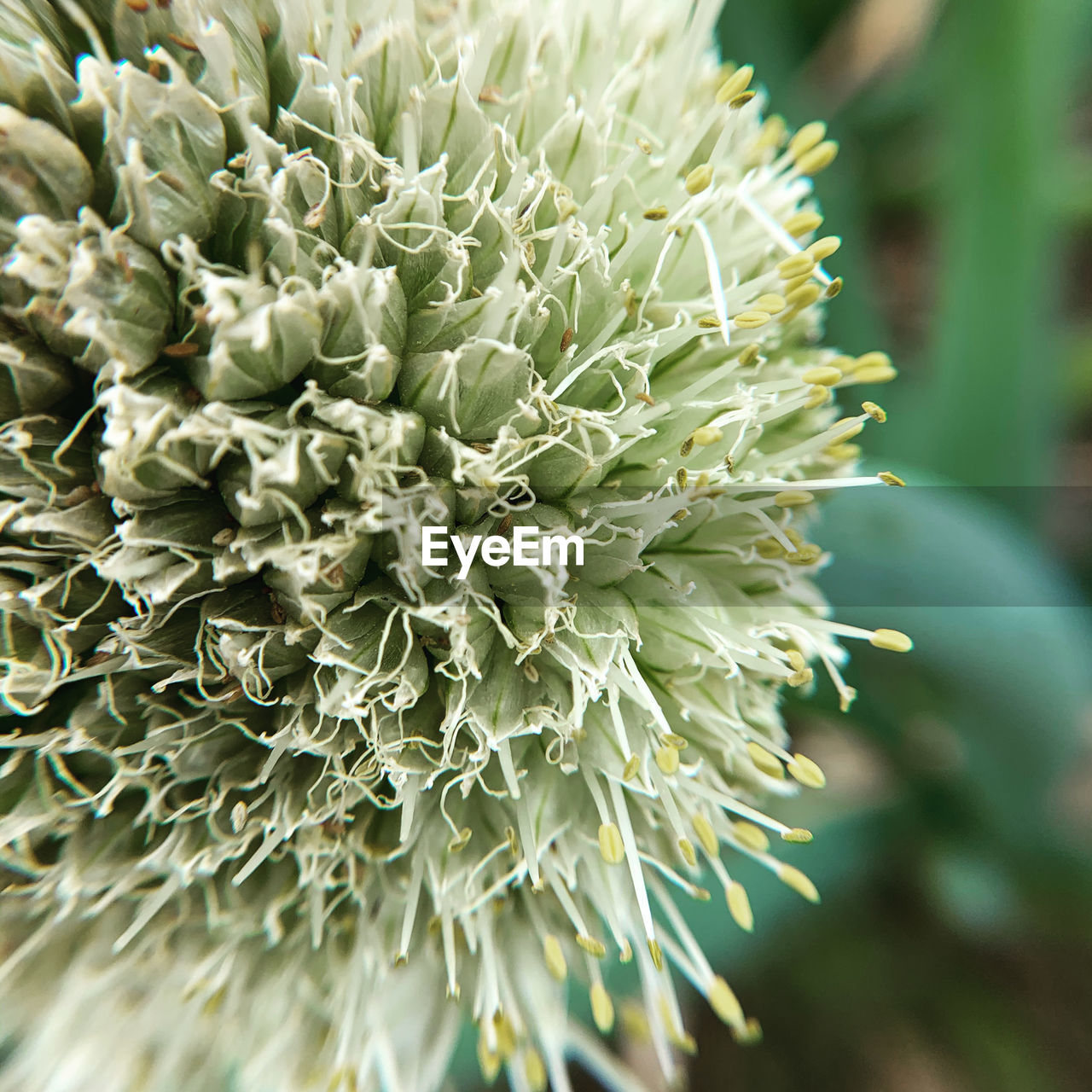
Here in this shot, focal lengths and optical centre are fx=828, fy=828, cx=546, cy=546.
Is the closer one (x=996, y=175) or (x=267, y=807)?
(x=267, y=807)

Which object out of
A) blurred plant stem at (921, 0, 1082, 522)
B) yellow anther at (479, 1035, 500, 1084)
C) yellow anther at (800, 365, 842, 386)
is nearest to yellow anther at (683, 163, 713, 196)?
yellow anther at (800, 365, 842, 386)

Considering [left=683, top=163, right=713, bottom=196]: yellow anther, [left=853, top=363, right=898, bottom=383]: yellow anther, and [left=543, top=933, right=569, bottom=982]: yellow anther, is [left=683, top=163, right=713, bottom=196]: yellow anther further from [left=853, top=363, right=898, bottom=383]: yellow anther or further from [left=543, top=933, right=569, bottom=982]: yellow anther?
[left=543, top=933, right=569, bottom=982]: yellow anther

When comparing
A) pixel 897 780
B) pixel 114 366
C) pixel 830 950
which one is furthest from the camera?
pixel 830 950

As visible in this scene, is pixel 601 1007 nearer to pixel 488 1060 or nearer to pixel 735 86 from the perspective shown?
pixel 488 1060

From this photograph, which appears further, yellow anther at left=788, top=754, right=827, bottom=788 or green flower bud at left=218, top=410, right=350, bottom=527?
yellow anther at left=788, top=754, right=827, bottom=788

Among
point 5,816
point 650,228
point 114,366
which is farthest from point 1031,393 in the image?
point 5,816

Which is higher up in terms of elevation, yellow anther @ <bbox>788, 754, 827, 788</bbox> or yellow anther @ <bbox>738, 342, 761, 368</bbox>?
yellow anther @ <bbox>738, 342, 761, 368</bbox>

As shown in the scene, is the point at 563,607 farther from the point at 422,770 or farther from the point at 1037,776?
the point at 1037,776

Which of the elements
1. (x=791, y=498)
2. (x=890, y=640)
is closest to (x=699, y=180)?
(x=791, y=498)
